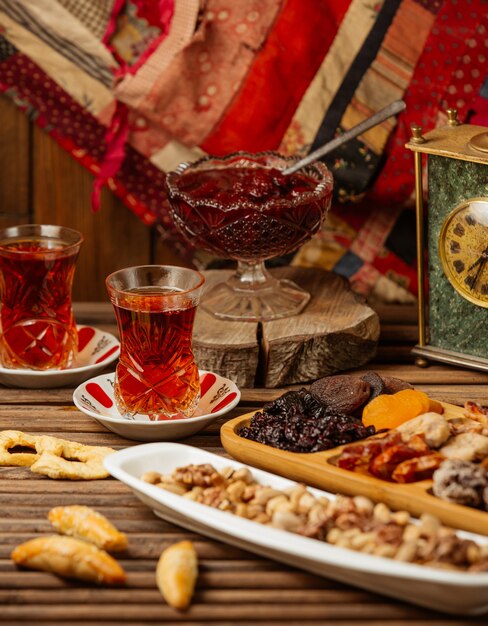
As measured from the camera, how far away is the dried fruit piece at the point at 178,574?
1.14 meters

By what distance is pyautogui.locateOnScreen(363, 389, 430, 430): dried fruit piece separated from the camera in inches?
59.6

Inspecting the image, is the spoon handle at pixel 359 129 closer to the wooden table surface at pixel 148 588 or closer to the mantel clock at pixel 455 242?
the mantel clock at pixel 455 242

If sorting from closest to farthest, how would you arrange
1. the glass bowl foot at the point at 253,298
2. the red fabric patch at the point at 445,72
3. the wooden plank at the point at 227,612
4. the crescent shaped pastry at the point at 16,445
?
the wooden plank at the point at 227,612 → the crescent shaped pastry at the point at 16,445 → the glass bowl foot at the point at 253,298 → the red fabric patch at the point at 445,72

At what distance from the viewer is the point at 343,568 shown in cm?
114

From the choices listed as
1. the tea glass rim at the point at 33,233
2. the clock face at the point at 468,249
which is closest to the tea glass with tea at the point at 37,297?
the tea glass rim at the point at 33,233

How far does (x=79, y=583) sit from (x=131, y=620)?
102mm

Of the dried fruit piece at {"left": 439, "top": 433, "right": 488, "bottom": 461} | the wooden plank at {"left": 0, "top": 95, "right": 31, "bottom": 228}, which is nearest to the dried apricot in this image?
the dried fruit piece at {"left": 439, "top": 433, "right": 488, "bottom": 461}

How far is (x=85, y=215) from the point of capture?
8.22 feet

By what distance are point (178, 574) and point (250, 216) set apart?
79cm

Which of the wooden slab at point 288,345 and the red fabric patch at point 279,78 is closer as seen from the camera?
the wooden slab at point 288,345

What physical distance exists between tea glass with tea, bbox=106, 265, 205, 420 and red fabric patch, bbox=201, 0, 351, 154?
0.74m

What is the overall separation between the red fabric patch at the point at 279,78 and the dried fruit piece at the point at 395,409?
90 cm

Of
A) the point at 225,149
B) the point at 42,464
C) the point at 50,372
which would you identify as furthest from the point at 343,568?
the point at 225,149

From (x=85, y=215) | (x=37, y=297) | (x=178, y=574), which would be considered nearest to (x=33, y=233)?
(x=37, y=297)
